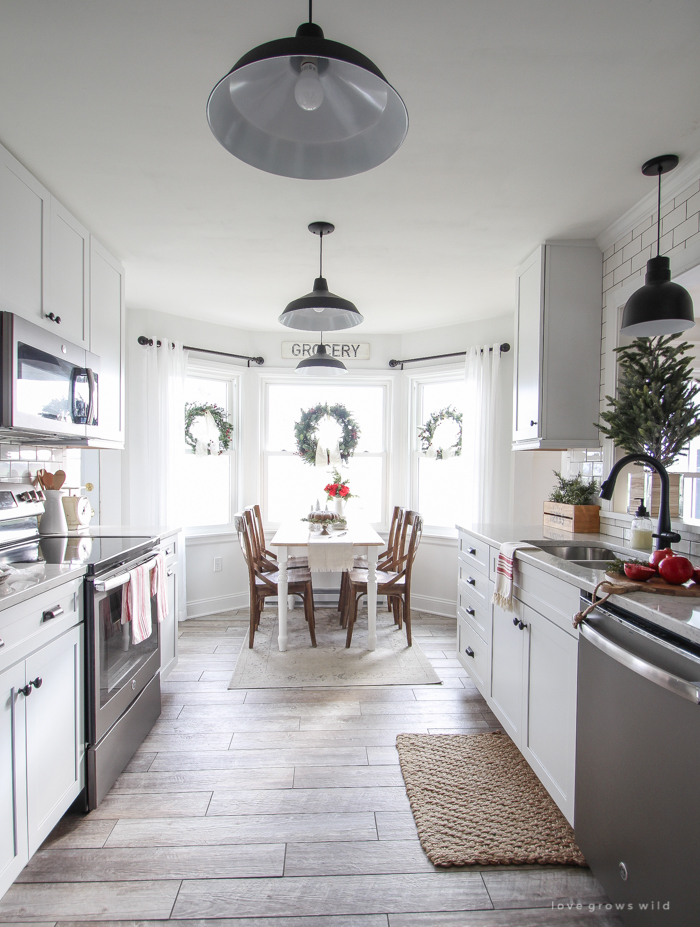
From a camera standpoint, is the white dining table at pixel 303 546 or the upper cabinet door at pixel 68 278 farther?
the white dining table at pixel 303 546

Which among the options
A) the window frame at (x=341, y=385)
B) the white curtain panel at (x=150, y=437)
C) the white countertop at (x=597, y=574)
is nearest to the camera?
the white countertop at (x=597, y=574)

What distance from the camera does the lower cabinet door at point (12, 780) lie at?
1.49 m

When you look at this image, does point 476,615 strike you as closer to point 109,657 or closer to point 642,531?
point 642,531

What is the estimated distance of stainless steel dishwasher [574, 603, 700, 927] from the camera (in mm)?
1161

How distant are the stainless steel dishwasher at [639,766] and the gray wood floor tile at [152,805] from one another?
4.71ft

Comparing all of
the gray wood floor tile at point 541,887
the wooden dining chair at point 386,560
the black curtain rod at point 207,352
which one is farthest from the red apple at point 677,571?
the black curtain rod at point 207,352

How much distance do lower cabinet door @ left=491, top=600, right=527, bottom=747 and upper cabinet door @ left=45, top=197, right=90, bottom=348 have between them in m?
2.56

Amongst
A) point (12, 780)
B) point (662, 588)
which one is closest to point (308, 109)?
point (662, 588)

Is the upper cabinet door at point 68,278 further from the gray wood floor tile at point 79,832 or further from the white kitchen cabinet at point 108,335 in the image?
the gray wood floor tile at point 79,832

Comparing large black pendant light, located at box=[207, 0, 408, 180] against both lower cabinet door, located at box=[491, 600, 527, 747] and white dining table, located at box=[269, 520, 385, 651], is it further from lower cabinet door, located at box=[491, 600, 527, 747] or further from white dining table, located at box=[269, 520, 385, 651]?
white dining table, located at box=[269, 520, 385, 651]

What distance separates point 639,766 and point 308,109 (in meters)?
1.75

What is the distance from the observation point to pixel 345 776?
2238mm

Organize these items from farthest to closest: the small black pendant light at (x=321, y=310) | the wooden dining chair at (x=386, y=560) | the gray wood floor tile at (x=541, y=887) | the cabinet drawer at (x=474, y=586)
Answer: the wooden dining chair at (x=386, y=560)
the cabinet drawer at (x=474, y=586)
the small black pendant light at (x=321, y=310)
the gray wood floor tile at (x=541, y=887)

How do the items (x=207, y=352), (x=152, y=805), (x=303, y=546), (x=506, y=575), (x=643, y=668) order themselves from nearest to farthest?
(x=643, y=668) < (x=152, y=805) < (x=506, y=575) < (x=303, y=546) < (x=207, y=352)
